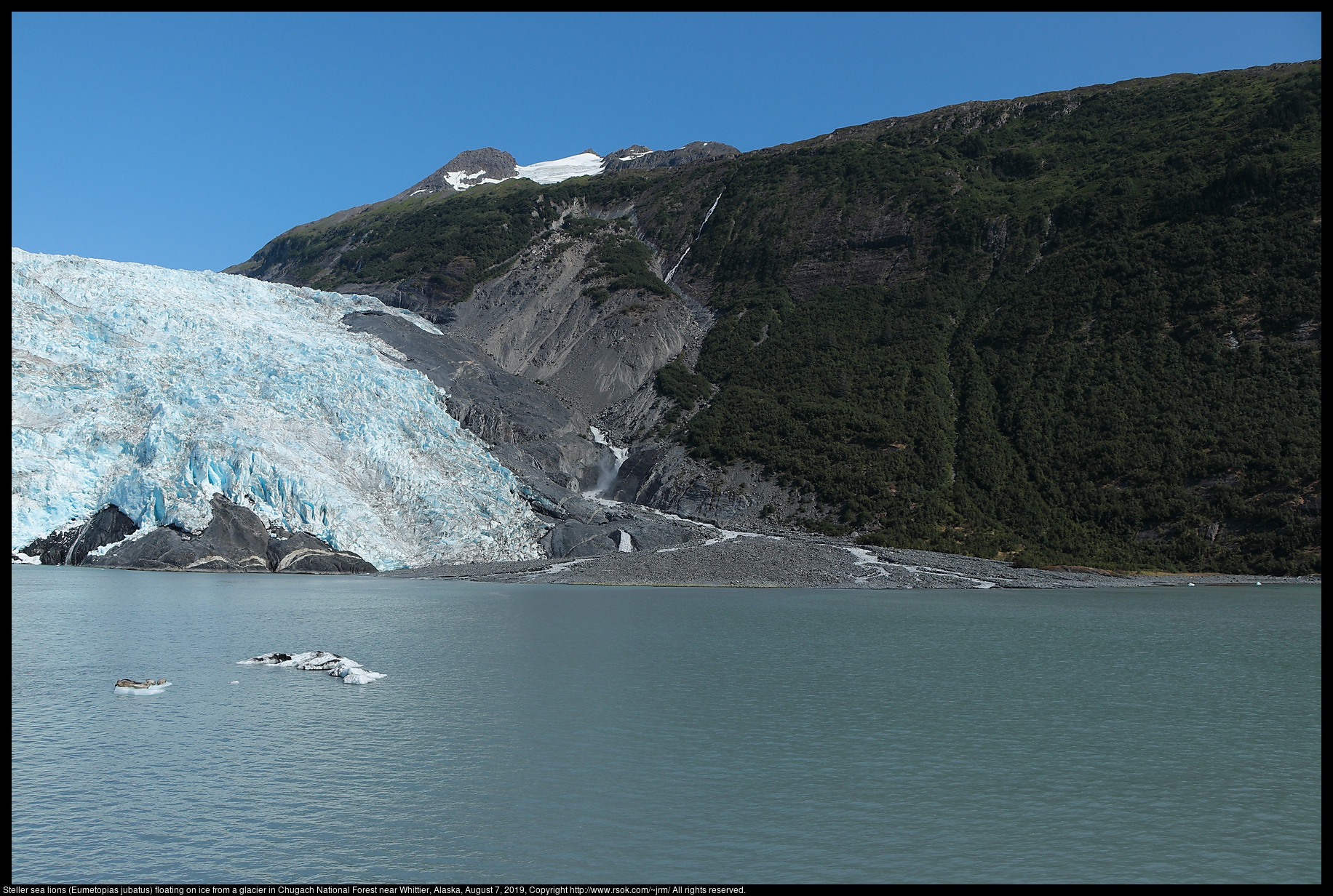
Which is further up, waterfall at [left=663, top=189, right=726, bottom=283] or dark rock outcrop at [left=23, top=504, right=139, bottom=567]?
waterfall at [left=663, top=189, right=726, bottom=283]

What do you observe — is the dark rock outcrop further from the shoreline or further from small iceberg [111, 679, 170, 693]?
small iceberg [111, 679, 170, 693]

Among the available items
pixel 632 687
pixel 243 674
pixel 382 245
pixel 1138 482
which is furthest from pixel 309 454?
pixel 382 245

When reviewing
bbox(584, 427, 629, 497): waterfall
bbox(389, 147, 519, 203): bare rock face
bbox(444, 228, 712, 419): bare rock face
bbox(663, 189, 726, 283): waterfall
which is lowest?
bbox(584, 427, 629, 497): waterfall

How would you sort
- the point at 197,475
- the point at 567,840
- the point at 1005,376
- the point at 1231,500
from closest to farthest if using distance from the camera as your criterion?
the point at 567,840 < the point at 197,475 < the point at 1231,500 < the point at 1005,376

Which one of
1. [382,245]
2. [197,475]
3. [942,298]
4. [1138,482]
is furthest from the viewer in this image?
[382,245]

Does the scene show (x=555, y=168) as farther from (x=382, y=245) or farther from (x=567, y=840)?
(x=567, y=840)

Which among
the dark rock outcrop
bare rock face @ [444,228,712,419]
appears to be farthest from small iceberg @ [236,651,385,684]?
bare rock face @ [444,228,712,419]
